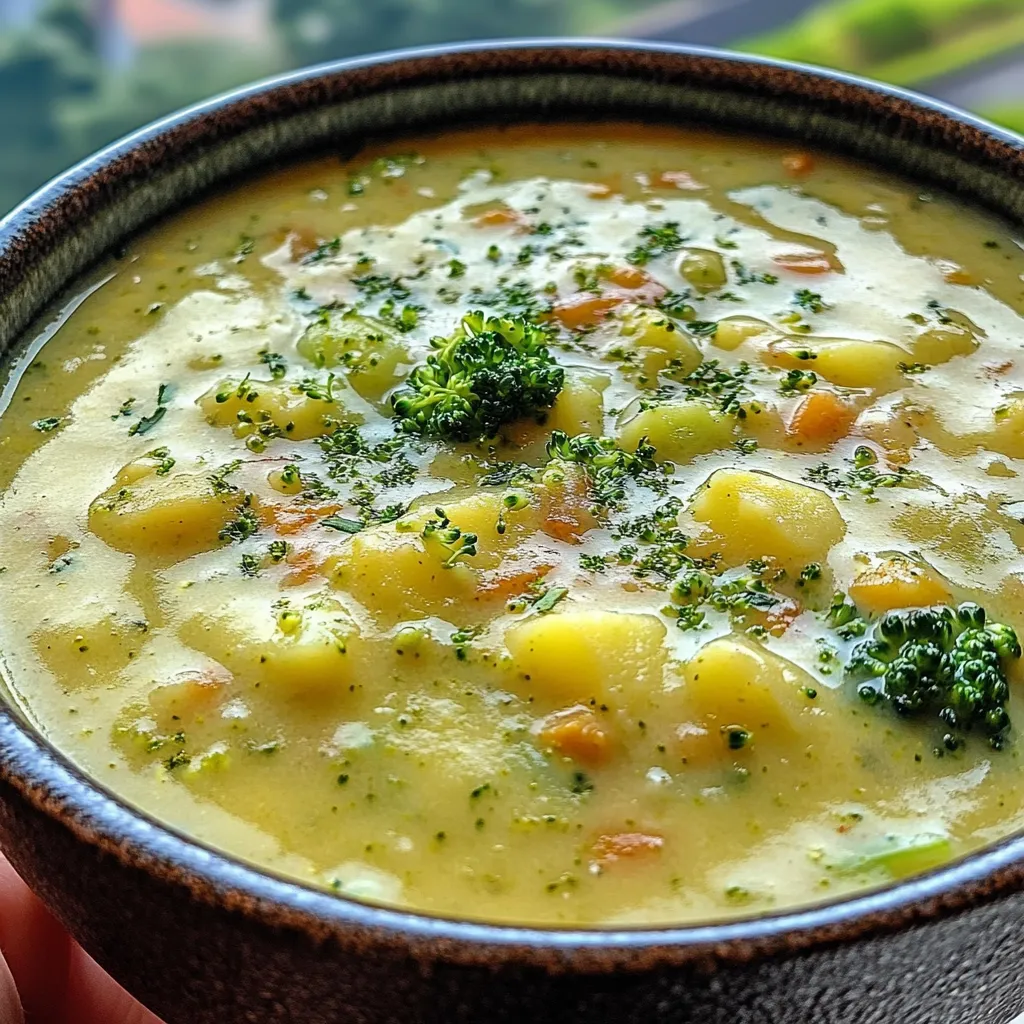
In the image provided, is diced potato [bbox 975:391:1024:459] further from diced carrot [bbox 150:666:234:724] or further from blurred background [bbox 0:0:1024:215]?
blurred background [bbox 0:0:1024:215]

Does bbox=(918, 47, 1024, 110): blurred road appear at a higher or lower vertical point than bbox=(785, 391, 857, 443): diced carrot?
lower

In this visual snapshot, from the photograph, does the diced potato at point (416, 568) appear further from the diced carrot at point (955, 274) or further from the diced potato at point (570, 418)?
the diced carrot at point (955, 274)

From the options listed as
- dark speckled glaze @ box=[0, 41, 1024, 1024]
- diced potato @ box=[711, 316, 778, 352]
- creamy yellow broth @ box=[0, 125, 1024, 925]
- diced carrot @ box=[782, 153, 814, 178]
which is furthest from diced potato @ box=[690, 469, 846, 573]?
diced carrot @ box=[782, 153, 814, 178]

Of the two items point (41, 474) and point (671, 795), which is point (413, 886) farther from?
point (41, 474)

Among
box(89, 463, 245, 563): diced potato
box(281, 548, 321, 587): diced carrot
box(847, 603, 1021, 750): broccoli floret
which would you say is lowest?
box(847, 603, 1021, 750): broccoli floret

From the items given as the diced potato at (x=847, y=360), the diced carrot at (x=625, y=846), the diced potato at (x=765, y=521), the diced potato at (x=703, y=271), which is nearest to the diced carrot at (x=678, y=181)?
the diced potato at (x=703, y=271)

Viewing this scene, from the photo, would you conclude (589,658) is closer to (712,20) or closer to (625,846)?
(625,846)
